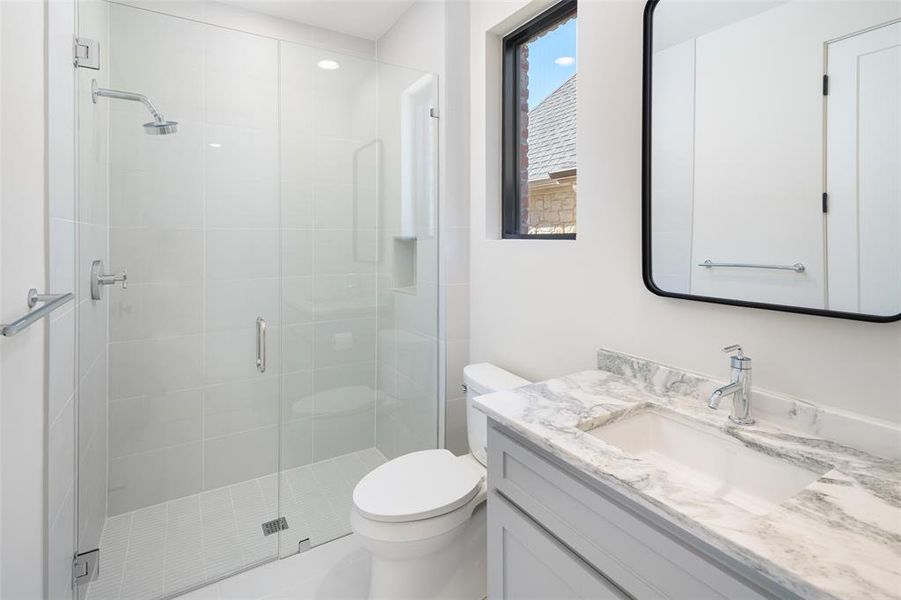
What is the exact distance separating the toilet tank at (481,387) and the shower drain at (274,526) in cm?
88

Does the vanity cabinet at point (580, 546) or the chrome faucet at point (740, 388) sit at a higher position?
the chrome faucet at point (740, 388)

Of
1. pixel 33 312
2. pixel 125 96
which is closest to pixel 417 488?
pixel 33 312

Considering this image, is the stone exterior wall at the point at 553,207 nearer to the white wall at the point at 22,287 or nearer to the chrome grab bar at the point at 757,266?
the chrome grab bar at the point at 757,266

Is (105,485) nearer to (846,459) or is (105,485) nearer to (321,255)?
(321,255)

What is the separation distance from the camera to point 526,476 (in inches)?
42.0

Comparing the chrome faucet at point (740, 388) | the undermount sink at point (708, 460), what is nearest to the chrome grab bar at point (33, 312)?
the undermount sink at point (708, 460)

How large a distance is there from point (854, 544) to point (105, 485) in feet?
7.86

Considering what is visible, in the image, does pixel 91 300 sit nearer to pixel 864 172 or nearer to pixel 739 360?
pixel 739 360

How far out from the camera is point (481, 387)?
5.88ft

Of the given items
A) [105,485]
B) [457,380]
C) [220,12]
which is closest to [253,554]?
[105,485]

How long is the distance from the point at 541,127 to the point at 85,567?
2.39 metres

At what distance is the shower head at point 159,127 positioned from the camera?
1774 millimetres

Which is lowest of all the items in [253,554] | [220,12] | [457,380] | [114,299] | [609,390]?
[253,554]

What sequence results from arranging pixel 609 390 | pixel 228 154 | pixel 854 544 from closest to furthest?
pixel 854 544 < pixel 609 390 < pixel 228 154
